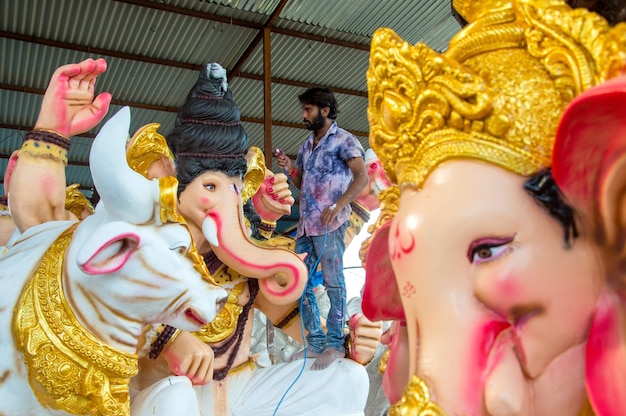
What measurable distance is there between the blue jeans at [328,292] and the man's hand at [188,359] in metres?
0.55

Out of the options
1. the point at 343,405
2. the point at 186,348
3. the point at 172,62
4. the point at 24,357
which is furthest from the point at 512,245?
the point at 172,62

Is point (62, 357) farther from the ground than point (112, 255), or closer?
closer

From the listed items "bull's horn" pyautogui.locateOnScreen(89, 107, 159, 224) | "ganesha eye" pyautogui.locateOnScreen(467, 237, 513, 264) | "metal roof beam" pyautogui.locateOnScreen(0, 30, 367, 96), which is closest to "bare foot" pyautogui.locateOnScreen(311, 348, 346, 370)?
"bull's horn" pyautogui.locateOnScreen(89, 107, 159, 224)

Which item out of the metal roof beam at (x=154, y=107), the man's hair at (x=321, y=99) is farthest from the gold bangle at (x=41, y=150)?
the metal roof beam at (x=154, y=107)

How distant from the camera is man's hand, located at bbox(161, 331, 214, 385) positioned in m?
1.49

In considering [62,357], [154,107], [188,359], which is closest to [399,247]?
[62,357]

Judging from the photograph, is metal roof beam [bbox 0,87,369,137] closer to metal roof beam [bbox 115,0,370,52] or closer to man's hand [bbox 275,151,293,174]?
metal roof beam [bbox 115,0,370,52]

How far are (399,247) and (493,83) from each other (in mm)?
236

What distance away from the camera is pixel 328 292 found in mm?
2248

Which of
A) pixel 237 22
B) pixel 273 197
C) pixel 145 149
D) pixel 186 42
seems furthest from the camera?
pixel 186 42

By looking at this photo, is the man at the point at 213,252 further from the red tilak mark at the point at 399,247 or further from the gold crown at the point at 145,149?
the red tilak mark at the point at 399,247

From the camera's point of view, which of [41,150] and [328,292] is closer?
[41,150]

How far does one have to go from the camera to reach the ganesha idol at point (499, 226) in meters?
0.67

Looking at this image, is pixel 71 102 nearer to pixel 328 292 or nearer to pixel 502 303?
pixel 328 292
